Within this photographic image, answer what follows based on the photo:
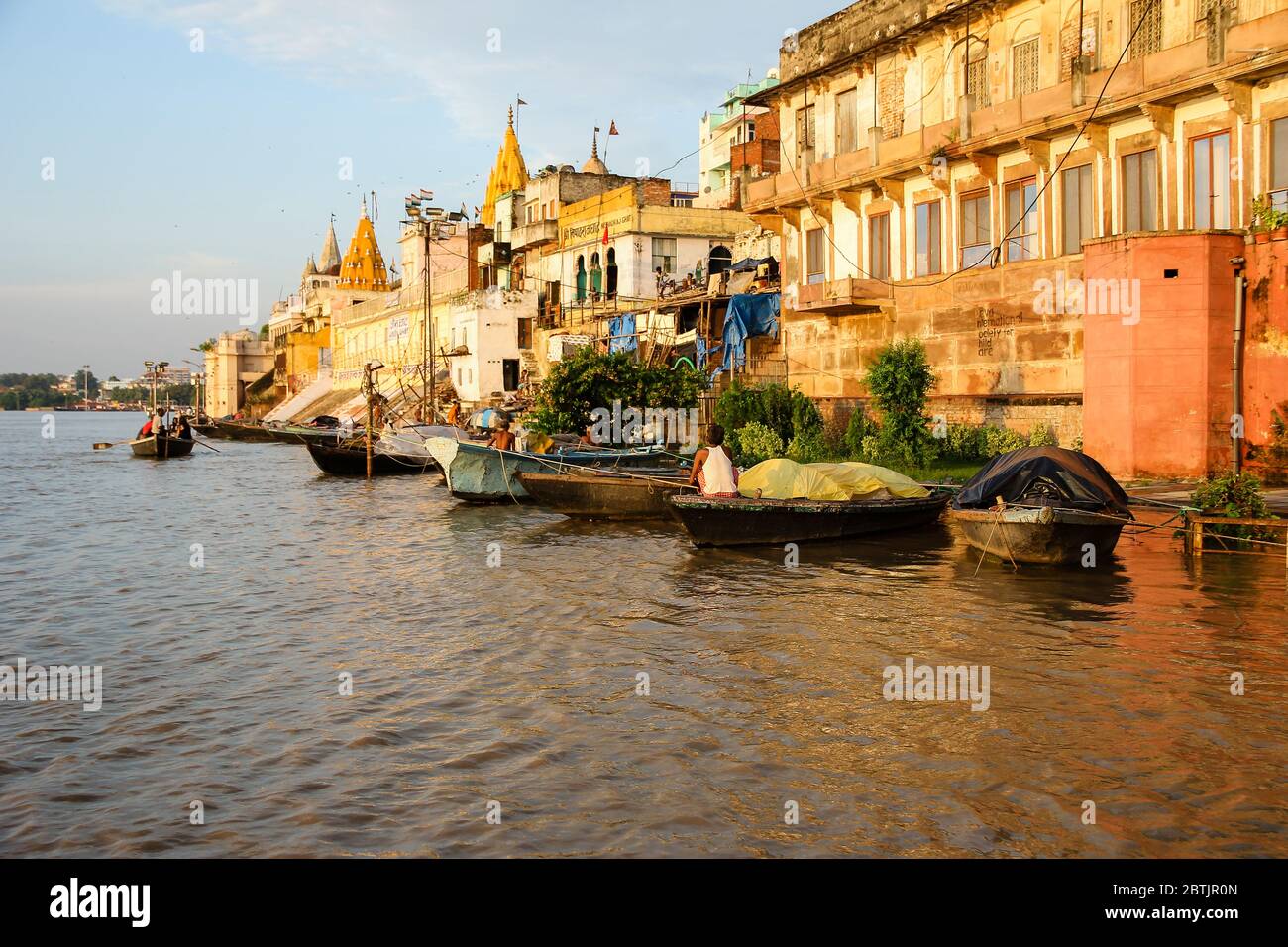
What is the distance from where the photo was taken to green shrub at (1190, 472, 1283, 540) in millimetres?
14148

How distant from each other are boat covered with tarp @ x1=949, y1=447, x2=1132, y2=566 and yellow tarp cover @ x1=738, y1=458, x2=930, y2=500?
283 cm

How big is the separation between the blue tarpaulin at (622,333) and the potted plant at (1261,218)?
24525 mm

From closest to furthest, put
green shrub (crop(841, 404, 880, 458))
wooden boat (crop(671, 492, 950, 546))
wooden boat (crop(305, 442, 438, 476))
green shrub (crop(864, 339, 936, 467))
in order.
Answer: wooden boat (crop(671, 492, 950, 546)) → green shrub (crop(864, 339, 936, 467)) → green shrub (crop(841, 404, 880, 458)) → wooden boat (crop(305, 442, 438, 476))

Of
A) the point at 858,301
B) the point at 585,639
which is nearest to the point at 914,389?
the point at 858,301

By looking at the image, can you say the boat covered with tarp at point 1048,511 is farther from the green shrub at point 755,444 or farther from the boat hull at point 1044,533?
the green shrub at point 755,444

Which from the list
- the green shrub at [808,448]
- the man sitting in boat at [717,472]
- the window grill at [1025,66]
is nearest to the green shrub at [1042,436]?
the green shrub at [808,448]

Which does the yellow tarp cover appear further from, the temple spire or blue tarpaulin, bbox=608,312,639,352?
the temple spire

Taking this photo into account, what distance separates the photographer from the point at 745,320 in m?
32.3

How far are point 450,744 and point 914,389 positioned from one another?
59.6ft

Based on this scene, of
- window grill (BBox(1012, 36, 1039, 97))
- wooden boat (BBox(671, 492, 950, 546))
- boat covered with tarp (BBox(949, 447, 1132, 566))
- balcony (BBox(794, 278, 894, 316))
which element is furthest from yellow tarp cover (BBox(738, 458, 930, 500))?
window grill (BBox(1012, 36, 1039, 97))
